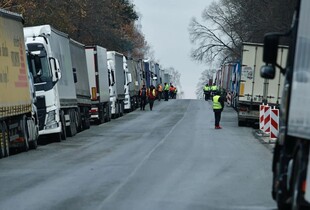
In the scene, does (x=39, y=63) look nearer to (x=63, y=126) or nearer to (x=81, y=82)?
(x=63, y=126)

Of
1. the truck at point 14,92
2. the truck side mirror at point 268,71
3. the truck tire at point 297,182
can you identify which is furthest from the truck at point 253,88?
the truck tire at point 297,182

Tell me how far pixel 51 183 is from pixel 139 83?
49400mm

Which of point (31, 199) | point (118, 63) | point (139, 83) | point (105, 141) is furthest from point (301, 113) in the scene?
point (139, 83)

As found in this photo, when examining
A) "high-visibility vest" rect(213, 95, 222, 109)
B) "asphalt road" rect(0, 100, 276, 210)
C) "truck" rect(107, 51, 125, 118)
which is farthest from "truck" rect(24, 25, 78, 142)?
"truck" rect(107, 51, 125, 118)

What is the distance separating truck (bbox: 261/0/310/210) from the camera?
8438mm

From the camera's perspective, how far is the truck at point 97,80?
127ft

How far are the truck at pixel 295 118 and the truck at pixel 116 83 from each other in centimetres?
3502

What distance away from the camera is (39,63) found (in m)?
26.6

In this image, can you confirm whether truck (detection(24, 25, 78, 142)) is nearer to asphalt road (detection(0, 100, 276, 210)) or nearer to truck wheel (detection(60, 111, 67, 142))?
truck wheel (detection(60, 111, 67, 142))

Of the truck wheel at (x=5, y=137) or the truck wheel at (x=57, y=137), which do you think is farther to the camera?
the truck wheel at (x=57, y=137)

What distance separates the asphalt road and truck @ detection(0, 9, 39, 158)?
1.82 feet

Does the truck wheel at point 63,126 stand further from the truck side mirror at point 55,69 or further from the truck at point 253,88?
the truck at point 253,88

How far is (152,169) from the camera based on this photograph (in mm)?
16812

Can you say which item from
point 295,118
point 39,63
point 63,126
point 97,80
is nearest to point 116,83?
point 97,80
